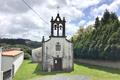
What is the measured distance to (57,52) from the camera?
39.0 meters

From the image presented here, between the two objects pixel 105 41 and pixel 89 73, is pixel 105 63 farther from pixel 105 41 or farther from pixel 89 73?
pixel 89 73

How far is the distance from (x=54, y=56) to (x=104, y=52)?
8077 millimetres

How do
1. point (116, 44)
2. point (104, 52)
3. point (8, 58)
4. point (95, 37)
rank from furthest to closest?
point (95, 37) → point (104, 52) → point (116, 44) → point (8, 58)

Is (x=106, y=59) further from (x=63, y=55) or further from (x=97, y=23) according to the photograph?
(x=97, y=23)

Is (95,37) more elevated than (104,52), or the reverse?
(95,37)

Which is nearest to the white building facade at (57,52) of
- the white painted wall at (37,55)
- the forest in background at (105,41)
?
the forest in background at (105,41)

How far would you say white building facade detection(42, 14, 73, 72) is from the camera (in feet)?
127

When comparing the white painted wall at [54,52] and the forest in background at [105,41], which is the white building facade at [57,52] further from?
the forest in background at [105,41]

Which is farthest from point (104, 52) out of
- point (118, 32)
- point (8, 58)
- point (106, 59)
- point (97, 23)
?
point (8, 58)

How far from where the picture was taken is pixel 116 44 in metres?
37.1

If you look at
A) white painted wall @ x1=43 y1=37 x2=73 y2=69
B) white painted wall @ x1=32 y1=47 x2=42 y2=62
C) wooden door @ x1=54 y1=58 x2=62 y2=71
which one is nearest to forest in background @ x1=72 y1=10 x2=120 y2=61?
white painted wall @ x1=43 y1=37 x2=73 y2=69

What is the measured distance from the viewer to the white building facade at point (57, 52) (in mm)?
38656

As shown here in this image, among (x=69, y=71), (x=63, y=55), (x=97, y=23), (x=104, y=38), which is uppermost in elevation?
(x=97, y=23)

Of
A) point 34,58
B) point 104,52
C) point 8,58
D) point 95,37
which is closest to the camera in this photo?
point 8,58
